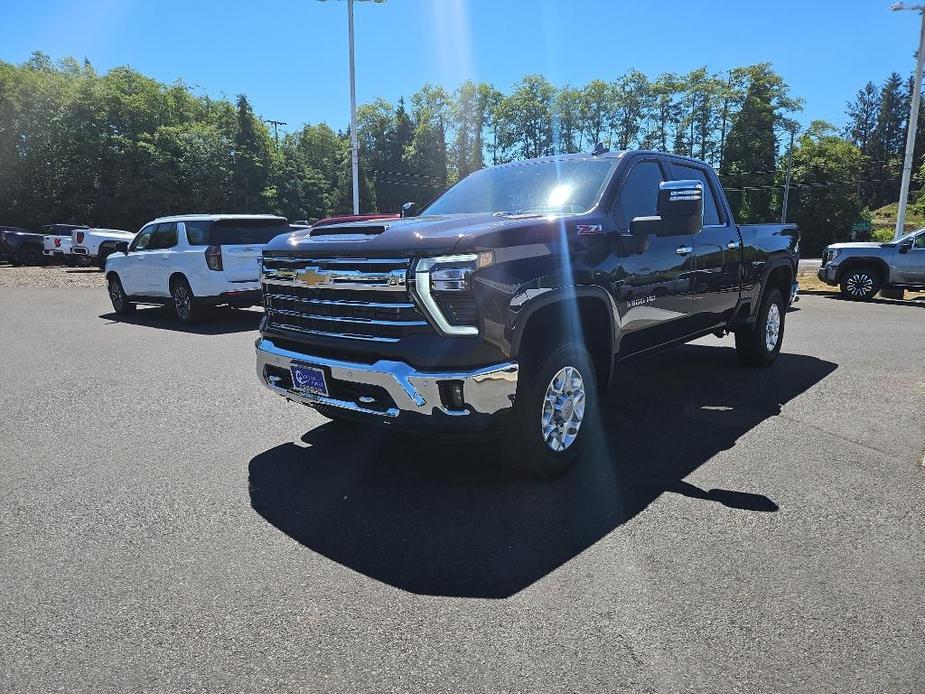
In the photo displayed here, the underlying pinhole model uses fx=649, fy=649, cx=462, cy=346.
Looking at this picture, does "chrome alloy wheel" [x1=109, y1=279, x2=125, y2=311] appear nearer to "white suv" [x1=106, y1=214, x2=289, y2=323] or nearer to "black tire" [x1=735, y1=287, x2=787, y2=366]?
"white suv" [x1=106, y1=214, x2=289, y2=323]

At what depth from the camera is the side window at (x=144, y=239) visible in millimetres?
11820

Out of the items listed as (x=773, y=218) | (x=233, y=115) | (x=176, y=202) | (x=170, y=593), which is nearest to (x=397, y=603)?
(x=170, y=593)

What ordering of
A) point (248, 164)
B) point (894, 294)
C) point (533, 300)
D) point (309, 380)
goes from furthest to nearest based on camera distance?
point (248, 164), point (894, 294), point (309, 380), point (533, 300)

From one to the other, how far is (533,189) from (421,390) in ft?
7.29

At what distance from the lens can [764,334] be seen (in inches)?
282

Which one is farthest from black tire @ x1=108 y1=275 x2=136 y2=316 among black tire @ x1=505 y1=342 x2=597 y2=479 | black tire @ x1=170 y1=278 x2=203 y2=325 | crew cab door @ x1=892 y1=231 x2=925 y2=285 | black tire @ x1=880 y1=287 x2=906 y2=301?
black tire @ x1=880 y1=287 x2=906 y2=301

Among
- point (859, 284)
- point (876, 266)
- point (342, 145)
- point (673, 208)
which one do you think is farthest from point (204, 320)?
point (342, 145)

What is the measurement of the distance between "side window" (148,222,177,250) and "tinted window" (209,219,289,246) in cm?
102

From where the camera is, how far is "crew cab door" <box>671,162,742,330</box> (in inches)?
218

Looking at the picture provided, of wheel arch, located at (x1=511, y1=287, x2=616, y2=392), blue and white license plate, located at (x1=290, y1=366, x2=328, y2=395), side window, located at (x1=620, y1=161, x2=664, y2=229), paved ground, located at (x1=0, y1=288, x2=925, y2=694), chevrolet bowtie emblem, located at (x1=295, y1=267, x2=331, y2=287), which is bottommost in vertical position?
paved ground, located at (x1=0, y1=288, x2=925, y2=694)

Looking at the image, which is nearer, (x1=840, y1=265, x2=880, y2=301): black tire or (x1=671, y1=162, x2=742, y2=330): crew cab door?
(x1=671, y1=162, x2=742, y2=330): crew cab door

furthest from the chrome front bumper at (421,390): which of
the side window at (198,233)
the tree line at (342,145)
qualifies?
the tree line at (342,145)

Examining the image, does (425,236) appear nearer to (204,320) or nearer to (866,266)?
(204,320)

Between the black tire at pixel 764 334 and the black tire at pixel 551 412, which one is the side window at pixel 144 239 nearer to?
the black tire at pixel 764 334
